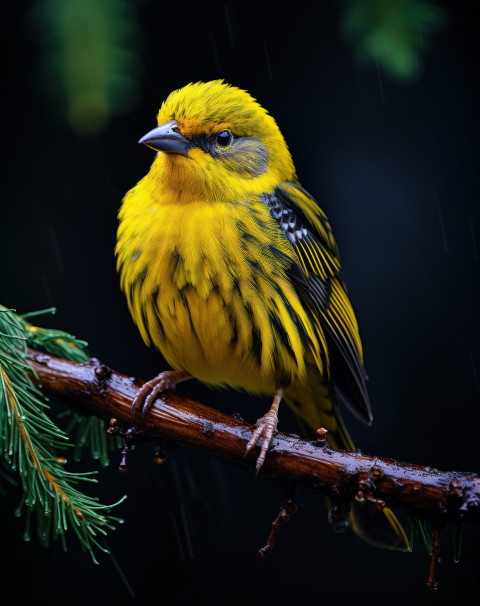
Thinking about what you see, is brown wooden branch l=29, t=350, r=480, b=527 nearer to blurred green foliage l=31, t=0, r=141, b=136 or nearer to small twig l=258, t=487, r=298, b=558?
small twig l=258, t=487, r=298, b=558

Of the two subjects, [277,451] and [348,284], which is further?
[348,284]

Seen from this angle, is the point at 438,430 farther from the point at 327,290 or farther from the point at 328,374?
the point at 327,290

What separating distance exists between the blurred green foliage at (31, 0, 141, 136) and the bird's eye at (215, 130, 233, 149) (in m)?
0.34

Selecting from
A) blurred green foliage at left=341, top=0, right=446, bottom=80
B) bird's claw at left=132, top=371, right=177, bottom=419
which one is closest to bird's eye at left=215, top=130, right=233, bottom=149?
blurred green foliage at left=341, top=0, right=446, bottom=80

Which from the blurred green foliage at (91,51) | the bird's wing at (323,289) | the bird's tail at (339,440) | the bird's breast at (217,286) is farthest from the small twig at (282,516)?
the blurred green foliage at (91,51)

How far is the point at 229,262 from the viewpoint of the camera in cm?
179

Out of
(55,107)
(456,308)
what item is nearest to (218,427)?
(55,107)

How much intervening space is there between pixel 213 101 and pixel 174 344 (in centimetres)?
67

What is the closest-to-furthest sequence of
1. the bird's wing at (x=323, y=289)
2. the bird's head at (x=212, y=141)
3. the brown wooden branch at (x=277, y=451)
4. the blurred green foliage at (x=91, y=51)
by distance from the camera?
the brown wooden branch at (x=277, y=451) → the blurred green foliage at (x=91, y=51) → the bird's head at (x=212, y=141) → the bird's wing at (x=323, y=289)

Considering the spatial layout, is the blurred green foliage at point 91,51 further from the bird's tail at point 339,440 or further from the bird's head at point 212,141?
the bird's tail at point 339,440

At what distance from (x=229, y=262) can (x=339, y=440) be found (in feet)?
2.51

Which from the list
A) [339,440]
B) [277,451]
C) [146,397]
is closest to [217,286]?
[146,397]

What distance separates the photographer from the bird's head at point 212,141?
1775 mm

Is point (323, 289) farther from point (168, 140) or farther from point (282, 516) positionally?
point (282, 516)
